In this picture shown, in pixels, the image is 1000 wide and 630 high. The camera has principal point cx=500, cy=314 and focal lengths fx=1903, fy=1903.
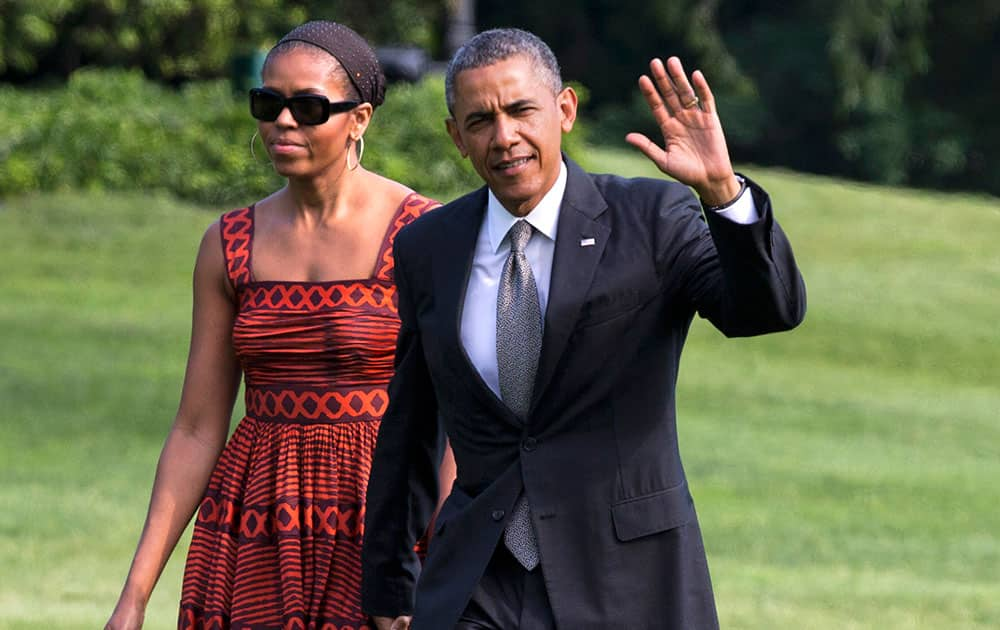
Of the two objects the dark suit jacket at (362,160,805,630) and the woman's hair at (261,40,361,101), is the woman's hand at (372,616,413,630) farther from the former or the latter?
the woman's hair at (261,40,361,101)

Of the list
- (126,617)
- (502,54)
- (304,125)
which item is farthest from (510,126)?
(126,617)

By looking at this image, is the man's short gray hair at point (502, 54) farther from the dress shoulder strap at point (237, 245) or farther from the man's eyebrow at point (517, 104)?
the dress shoulder strap at point (237, 245)

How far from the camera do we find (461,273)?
3.61 m

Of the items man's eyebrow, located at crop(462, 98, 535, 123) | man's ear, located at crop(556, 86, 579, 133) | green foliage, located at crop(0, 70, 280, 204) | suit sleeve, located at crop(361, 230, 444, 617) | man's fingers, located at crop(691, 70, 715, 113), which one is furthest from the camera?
green foliage, located at crop(0, 70, 280, 204)

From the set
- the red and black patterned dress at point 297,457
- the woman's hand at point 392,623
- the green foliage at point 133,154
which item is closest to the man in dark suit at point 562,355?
the woman's hand at point 392,623

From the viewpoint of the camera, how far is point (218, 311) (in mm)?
4516

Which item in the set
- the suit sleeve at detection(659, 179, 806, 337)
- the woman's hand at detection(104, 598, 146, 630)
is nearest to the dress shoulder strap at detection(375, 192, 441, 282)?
the woman's hand at detection(104, 598, 146, 630)

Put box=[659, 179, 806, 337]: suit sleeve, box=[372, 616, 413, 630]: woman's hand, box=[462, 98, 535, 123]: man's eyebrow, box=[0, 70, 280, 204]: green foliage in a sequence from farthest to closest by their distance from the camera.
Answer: box=[0, 70, 280, 204]: green foliage, box=[372, 616, 413, 630]: woman's hand, box=[462, 98, 535, 123]: man's eyebrow, box=[659, 179, 806, 337]: suit sleeve

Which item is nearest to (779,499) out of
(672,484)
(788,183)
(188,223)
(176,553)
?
(176,553)

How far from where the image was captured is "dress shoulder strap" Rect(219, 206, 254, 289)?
449 centimetres

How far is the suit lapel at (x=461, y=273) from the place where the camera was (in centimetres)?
352

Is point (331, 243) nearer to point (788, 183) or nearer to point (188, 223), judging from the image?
point (188, 223)

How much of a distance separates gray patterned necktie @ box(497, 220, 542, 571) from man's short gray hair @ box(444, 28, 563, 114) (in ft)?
1.19

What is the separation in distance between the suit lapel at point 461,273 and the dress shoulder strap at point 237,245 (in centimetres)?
89
